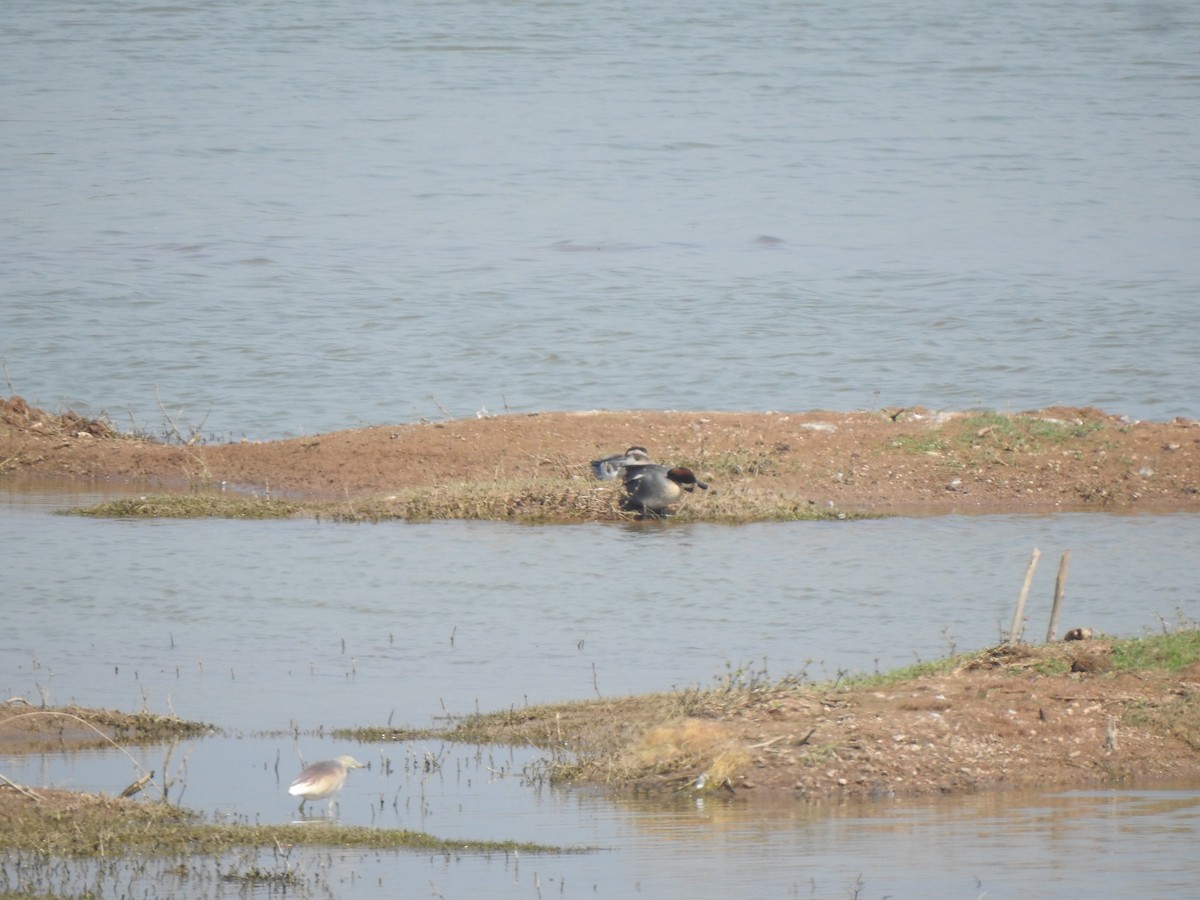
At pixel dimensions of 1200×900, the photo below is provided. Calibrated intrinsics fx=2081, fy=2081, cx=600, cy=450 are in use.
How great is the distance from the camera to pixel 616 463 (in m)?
19.2

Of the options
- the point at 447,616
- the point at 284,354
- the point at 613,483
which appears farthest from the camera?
the point at 284,354

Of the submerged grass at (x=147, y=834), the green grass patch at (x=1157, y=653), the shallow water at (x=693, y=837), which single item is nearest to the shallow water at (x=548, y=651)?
the shallow water at (x=693, y=837)

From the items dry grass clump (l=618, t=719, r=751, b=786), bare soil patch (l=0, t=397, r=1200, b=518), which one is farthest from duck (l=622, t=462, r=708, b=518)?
dry grass clump (l=618, t=719, r=751, b=786)

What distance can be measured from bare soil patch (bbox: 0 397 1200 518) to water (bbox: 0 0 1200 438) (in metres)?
2.04

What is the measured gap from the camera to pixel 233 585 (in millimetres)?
15617

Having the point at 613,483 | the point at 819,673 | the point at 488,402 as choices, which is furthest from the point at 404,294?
the point at 819,673

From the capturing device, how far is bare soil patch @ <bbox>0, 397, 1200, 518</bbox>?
1981cm

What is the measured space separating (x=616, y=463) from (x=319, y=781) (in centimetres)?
986

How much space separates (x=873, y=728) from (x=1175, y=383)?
16.6m

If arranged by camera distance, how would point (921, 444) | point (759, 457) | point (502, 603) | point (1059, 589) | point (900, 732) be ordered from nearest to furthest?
1. point (900, 732)
2. point (1059, 589)
3. point (502, 603)
4. point (759, 457)
5. point (921, 444)

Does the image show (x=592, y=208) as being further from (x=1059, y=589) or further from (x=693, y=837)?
(x=693, y=837)

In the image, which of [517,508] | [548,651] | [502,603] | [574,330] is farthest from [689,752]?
[574,330]

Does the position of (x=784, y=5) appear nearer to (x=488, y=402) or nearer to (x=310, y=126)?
(x=310, y=126)

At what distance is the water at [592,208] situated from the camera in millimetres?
27562
